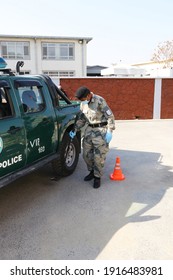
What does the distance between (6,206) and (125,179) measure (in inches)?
87.3

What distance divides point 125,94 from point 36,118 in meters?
8.65

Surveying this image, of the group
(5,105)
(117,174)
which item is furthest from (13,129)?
(117,174)

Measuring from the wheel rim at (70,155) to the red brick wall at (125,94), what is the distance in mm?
6411

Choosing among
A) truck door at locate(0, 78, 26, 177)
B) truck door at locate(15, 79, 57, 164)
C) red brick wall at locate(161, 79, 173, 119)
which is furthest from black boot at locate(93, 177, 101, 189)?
red brick wall at locate(161, 79, 173, 119)

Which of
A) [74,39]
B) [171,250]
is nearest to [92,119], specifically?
[171,250]

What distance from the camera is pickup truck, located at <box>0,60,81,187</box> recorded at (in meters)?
3.28

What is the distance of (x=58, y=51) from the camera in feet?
86.2

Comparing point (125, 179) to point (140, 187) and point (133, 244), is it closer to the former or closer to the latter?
point (140, 187)

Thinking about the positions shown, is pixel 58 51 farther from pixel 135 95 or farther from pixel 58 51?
pixel 135 95

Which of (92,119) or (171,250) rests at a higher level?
(92,119)

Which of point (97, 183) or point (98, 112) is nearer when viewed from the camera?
point (98, 112)

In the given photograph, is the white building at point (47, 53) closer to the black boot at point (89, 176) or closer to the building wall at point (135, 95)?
the building wall at point (135, 95)

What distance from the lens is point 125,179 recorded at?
4902mm

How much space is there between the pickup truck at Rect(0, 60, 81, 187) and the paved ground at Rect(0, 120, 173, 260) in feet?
2.00
